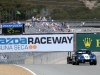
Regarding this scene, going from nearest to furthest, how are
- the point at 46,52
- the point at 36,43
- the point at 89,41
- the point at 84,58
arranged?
the point at 84,58 < the point at 36,43 < the point at 89,41 < the point at 46,52

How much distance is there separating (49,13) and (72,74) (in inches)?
3460

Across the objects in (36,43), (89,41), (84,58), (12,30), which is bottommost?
(84,58)

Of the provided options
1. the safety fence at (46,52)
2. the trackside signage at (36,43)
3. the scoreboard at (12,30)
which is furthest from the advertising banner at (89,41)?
the scoreboard at (12,30)

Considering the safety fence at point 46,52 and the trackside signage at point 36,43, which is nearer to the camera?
the trackside signage at point 36,43

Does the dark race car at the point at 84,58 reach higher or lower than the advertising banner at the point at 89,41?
lower

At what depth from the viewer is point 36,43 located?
119ft

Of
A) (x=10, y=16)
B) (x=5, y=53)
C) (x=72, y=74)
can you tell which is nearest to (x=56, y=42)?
(x=5, y=53)

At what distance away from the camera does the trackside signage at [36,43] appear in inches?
A: 1412

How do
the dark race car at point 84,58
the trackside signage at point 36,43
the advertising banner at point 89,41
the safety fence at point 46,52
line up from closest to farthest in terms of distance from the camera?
1. the dark race car at point 84,58
2. the trackside signage at point 36,43
3. the safety fence at point 46,52
4. the advertising banner at point 89,41

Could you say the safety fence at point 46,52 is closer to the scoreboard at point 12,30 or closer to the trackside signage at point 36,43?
the trackside signage at point 36,43

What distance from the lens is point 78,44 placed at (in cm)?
3634

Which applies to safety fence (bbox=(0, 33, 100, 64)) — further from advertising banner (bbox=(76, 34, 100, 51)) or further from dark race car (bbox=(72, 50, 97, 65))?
dark race car (bbox=(72, 50, 97, 65))

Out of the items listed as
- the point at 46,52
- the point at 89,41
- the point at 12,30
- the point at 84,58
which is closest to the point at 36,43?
the point at 46,52

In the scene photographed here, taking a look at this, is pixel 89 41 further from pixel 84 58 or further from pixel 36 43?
pixel 36 43
